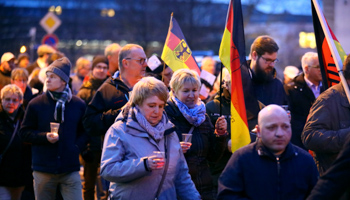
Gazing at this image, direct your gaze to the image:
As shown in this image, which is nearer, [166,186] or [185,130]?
[166,186]

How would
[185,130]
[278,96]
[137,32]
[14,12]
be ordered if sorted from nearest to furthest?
1. [185,130]
2. [278,96]
3. [14,12]
4. [137,32]

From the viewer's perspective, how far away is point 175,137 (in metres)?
5.86

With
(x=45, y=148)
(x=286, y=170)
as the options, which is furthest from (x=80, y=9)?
(x=286, y=170)

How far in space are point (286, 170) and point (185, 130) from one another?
1991 millimetres

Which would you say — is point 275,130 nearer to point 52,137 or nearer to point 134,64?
point 134,64

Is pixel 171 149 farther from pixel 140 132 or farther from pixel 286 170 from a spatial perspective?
pixel 286 170

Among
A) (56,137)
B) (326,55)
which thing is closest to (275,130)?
(326,55)

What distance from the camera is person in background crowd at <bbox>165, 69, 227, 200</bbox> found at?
6.69 m

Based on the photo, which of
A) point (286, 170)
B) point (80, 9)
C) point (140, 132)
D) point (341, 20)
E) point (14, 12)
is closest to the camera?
point (286, 170)

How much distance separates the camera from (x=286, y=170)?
489cm

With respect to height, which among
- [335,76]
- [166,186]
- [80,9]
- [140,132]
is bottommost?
[166,186]

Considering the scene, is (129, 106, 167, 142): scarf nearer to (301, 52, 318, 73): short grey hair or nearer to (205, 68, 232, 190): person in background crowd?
(205, 68, 232, 190): person in background crowd

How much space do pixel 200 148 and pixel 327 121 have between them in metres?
1.31

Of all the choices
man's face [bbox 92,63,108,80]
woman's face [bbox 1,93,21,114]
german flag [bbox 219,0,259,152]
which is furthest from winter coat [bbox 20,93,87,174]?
man's face [bbox 92,63,108,80]
